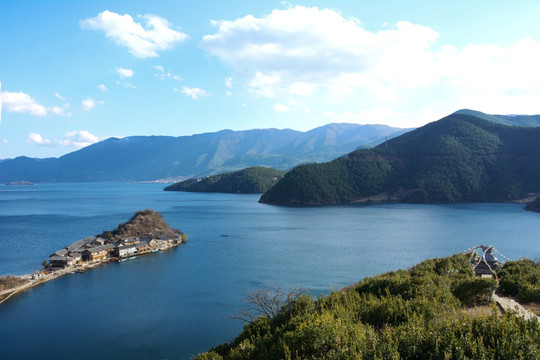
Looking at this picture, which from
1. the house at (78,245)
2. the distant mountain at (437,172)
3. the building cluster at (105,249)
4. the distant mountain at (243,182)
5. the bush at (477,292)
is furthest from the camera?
the distant mountain at (243,182)

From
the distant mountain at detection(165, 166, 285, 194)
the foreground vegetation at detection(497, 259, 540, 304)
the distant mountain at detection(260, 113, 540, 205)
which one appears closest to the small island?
the foreground vegetation at detection(497, 259, 540, 304)

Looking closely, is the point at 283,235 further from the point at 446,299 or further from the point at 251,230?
the point at 446,299

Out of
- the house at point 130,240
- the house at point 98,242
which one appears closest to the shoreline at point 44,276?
the house at point 130,240

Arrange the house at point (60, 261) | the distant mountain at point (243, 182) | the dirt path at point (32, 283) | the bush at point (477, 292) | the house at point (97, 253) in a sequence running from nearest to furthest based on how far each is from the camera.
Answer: the bush at point (477, 292), the dirt path at point (32, 283), the house at point (60, 261), the house at point (97, 253), the distant mountain at point (243, 182)

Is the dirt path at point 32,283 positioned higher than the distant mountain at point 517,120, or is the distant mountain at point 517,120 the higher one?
the distant mountain at point 517,120

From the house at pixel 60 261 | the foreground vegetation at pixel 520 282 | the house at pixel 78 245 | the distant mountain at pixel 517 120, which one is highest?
the distant mountain at pixel 517 120

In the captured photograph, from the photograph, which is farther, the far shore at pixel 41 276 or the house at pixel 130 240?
the house at pixel 130 240

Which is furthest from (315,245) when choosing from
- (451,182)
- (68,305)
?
(451,182)

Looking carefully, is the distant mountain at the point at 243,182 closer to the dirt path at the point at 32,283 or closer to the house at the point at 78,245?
the house at the point at 78,245

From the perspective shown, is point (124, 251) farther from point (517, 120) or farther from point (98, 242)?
point (517, 120)
